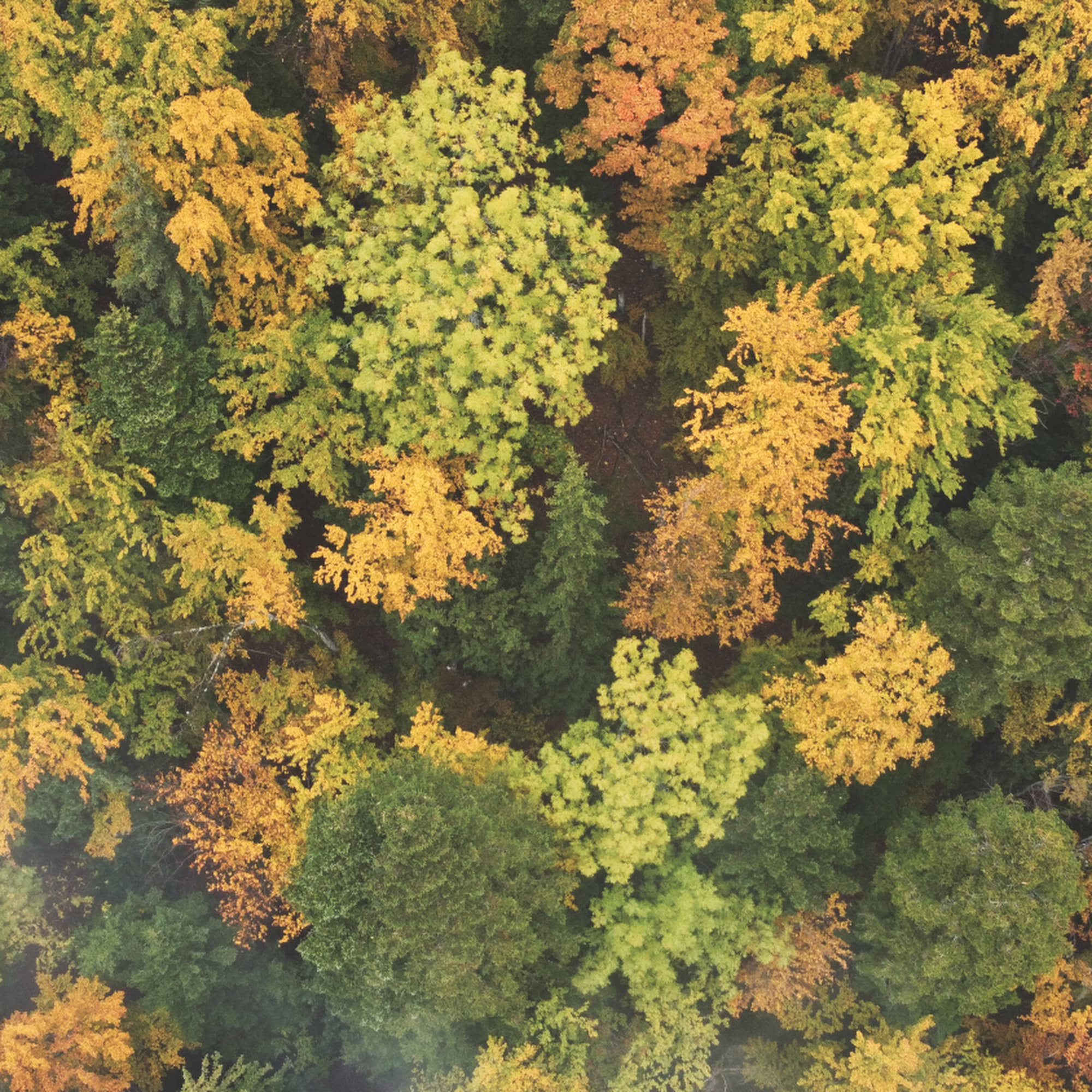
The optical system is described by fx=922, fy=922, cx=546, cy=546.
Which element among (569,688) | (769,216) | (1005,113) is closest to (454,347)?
(769,216)

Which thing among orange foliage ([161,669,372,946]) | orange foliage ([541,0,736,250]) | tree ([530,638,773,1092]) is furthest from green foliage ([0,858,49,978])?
orange foliage ([541,0,736,250])

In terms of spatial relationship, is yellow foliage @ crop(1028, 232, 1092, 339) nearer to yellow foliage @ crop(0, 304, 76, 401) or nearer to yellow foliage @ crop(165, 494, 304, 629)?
yellow foliage @ crop(165, 494, 304, 629)

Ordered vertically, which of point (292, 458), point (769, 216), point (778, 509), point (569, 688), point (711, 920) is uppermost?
point (769, 216)

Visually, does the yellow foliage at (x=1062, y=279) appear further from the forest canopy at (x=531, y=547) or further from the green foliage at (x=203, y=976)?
the green foliage at (x=203, y=976)

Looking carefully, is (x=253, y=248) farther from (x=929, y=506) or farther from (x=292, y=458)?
(x=929, y=506)

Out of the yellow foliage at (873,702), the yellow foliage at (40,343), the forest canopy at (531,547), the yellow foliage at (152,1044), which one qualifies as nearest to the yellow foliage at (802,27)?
the forest canopy at (531,547)

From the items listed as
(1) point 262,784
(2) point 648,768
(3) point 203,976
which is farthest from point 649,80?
(3) point 203,976
